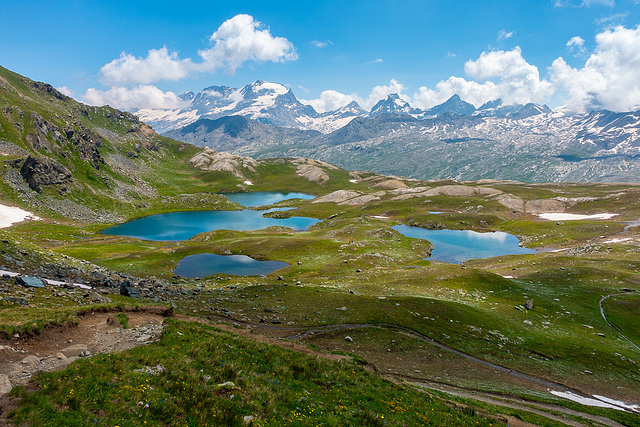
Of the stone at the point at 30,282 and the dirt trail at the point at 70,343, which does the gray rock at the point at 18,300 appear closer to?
the stone at the point at 30,282

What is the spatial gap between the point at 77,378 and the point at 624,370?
53975mm

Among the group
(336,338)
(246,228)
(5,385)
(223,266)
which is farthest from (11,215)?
(5,385)

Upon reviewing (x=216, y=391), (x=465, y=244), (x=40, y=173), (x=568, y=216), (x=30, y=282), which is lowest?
(x=465, y=244)

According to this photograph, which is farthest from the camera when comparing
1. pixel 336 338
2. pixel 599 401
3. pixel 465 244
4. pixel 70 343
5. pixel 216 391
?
pixel 465 244

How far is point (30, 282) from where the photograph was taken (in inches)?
1171

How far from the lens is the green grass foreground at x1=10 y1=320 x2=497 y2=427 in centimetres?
1162

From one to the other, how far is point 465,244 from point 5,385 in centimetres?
14025

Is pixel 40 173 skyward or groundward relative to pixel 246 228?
skyward

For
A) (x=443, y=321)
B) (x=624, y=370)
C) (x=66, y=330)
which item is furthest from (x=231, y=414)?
(x=624, y=370)

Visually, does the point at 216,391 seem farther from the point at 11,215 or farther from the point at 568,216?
the point at 568,216

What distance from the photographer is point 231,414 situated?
Result: 43.2 ft

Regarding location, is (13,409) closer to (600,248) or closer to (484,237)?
(600,248)

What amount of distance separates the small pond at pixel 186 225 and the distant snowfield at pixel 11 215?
2840cm

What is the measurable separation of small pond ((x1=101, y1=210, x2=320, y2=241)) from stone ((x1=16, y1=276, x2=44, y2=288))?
112080mm
